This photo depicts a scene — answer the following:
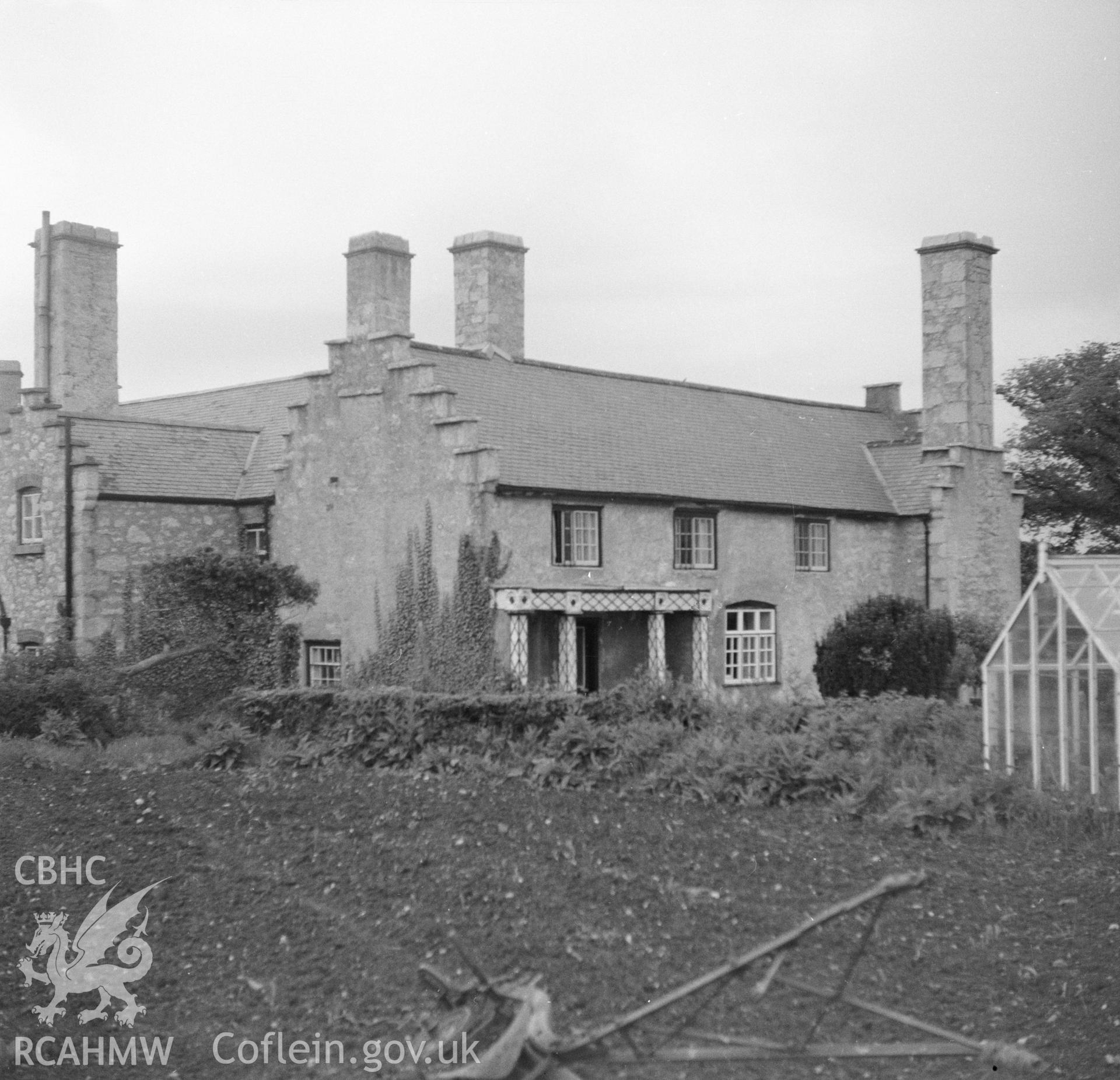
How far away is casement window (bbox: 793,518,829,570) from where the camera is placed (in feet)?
98.1

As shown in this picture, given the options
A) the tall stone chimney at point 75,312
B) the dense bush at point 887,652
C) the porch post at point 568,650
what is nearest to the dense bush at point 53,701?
the porch post at point 568,650

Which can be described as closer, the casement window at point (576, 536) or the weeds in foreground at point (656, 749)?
the weeds in foreground at point (656, 749)

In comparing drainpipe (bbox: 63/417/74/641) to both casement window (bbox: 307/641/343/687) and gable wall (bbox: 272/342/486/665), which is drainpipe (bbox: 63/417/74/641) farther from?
casement window (bbox: 307/641/343/687)

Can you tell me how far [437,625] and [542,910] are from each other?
607 inches

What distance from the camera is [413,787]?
14703 millimetres

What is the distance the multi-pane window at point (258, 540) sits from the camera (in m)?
29.1

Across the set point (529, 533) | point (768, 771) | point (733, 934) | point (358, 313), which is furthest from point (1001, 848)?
point (358, 313)

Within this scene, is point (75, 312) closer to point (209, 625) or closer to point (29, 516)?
point (29, 516)

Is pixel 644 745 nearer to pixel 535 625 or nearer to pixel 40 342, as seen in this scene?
pixel 535 625

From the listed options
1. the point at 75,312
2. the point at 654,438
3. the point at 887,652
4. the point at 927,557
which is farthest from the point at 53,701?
the point at 927,557

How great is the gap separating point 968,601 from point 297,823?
69.8 ft

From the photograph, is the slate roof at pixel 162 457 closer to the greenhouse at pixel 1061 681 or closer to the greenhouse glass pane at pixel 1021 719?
the greenhouse at pixel 1061 681

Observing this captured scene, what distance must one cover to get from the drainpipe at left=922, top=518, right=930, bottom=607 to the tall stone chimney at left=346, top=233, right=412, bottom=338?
1166 centimetres

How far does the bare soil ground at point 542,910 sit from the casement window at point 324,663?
1297 centimetres
